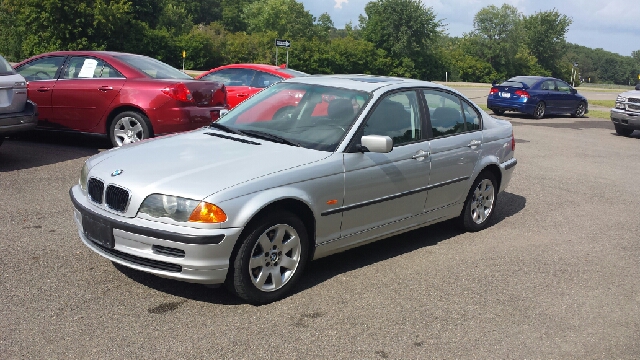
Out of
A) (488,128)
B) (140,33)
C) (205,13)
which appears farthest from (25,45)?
(205,13)

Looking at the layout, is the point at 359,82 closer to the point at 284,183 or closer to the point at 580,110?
the point at 284,183

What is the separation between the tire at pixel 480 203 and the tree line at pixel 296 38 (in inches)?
1620

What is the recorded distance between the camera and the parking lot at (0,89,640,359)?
13.3ft

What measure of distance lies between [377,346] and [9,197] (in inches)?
193

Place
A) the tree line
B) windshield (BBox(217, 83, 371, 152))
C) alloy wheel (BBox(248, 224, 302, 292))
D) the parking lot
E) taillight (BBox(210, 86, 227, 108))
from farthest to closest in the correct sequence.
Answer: the tree line, taillight (BBox(210, 86, 227, 108)), windshield (BBox(217, 83, 371, 152)), alloy wheel (BBox(248, 224, 302, 292)), the parking lot

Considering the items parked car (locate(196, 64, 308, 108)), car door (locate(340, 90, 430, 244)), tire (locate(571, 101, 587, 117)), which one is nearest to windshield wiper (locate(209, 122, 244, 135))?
car door (locate(340, 90, 430, 244))

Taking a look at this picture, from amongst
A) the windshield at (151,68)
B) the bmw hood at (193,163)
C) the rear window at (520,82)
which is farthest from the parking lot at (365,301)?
the rear window at (520,82)

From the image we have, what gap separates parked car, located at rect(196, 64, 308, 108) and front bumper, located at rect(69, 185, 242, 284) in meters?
8.56

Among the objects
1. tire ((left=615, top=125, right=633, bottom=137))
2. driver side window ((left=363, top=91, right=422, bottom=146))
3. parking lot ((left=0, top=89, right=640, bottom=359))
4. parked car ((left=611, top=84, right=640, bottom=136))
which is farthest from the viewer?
tire ((left=615, top=125, right=633, bottom=137))

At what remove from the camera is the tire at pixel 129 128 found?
31.5 feet

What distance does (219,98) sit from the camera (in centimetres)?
1012

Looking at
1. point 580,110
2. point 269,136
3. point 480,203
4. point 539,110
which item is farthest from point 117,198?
point 580,110

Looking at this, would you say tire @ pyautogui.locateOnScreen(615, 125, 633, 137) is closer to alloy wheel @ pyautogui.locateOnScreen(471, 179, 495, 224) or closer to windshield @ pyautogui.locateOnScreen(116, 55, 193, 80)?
alloy wheel @ pyautogui.locateOnScreen(471, 179, 495, 224)

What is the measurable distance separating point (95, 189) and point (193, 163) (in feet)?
2.43
